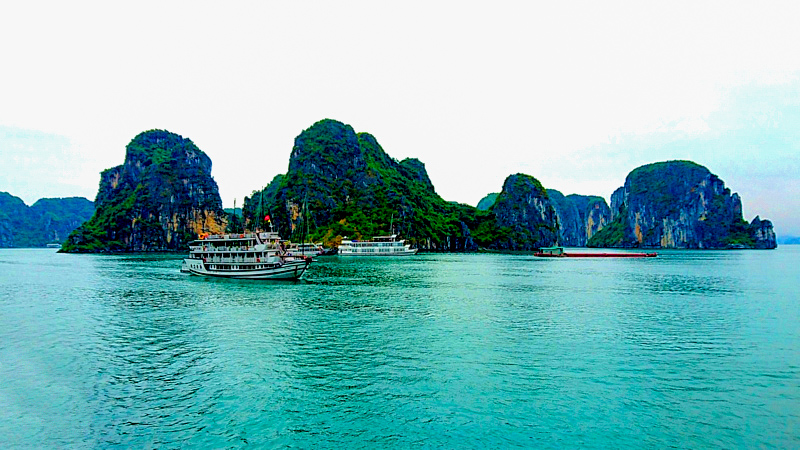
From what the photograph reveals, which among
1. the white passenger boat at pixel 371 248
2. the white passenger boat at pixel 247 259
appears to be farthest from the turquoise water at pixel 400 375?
the white passenger boat at pixel 371 248

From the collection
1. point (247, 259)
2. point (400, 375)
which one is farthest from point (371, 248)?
point (400, 375)

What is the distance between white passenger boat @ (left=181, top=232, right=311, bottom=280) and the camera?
8250 centimetres

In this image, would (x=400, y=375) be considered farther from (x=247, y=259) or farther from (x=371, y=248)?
(x=371, y=248)

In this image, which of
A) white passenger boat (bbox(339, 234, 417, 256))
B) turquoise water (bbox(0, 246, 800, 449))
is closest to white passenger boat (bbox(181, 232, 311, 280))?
turquoise water (bbox(0, 246, 800, 449))

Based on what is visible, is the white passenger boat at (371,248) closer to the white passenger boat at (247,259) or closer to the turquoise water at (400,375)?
the white passenger boat at (247,259)

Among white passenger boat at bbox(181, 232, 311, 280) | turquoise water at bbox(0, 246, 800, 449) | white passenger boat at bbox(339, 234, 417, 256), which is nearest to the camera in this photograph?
turquoise water at bbox(0, 246, 800, 449)

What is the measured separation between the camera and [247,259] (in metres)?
84.9

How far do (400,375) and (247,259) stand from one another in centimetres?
6513

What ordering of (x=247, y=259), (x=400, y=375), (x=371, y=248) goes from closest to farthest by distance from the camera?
1. (x=400, y=375)
2. (x=247, y=259)
3. (x=371, y=248)

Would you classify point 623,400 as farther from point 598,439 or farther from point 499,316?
point 499,316

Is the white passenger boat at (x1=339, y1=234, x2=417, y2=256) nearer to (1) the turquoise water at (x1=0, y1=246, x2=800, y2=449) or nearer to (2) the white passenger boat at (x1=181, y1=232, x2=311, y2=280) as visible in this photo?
(2) the white passenger boat at (x1=181, y1=232, x2=311, y2=280)

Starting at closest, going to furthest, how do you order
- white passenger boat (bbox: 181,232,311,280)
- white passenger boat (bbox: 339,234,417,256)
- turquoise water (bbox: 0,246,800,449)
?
turquoise water (bbox: 0,246,800,449) → white passenger boat (bbox: 181,232,311,280) → white passenger boat (bbox: 339,234,417,256)

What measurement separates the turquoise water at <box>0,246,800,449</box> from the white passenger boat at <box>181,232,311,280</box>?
2852 cm

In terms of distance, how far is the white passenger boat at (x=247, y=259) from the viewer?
82500 millimetres
